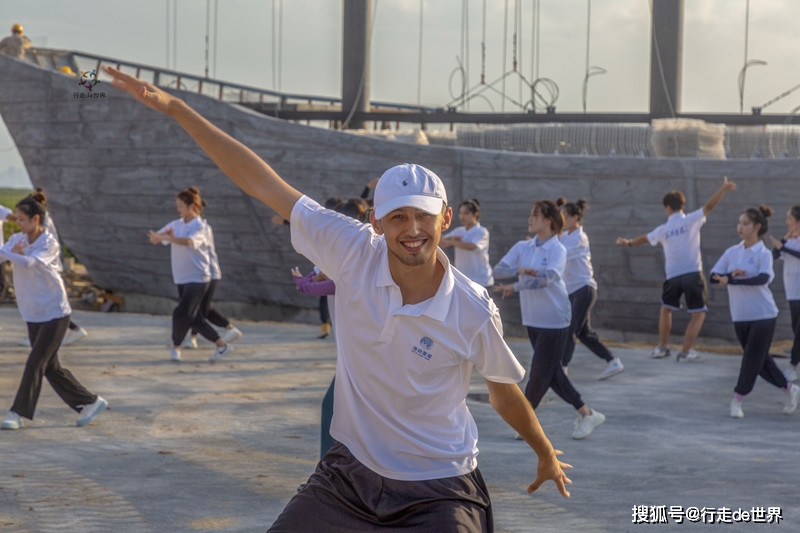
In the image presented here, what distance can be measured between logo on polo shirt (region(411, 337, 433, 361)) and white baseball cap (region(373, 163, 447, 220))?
1.28 ft

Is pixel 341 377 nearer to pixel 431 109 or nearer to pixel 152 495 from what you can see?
pixel 152 495

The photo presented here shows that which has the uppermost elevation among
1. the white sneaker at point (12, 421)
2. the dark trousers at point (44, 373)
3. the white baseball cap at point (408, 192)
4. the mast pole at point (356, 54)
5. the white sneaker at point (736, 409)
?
the mast pole at point (356, 54)

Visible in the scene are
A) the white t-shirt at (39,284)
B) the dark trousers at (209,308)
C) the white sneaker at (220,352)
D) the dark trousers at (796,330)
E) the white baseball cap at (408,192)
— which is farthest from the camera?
the dark trousers at (209,308)

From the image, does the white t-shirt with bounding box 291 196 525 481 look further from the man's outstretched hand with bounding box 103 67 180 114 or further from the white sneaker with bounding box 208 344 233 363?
the white sneaker with bounding box 208 344 233 363

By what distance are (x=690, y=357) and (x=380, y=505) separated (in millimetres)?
10775

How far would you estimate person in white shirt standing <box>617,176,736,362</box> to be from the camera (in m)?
13.3

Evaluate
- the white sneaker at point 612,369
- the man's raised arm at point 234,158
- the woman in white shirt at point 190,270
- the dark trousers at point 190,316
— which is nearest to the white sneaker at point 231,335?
the woman in white shirt at point 190,270

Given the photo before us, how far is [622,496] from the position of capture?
262 inches

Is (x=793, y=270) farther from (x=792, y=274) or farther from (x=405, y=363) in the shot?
(x=405, y=363)

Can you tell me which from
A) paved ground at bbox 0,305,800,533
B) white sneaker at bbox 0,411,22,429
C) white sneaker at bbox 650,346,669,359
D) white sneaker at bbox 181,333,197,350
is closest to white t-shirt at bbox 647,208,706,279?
white sneaker at bbox 650,346,669,359

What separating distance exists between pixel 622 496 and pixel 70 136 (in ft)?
52.3

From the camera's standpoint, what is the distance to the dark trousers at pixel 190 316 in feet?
40.5

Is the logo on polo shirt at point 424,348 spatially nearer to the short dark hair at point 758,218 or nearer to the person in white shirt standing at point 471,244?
the short dark hair at point 758,218

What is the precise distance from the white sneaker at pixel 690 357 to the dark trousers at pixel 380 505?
10.4 m
